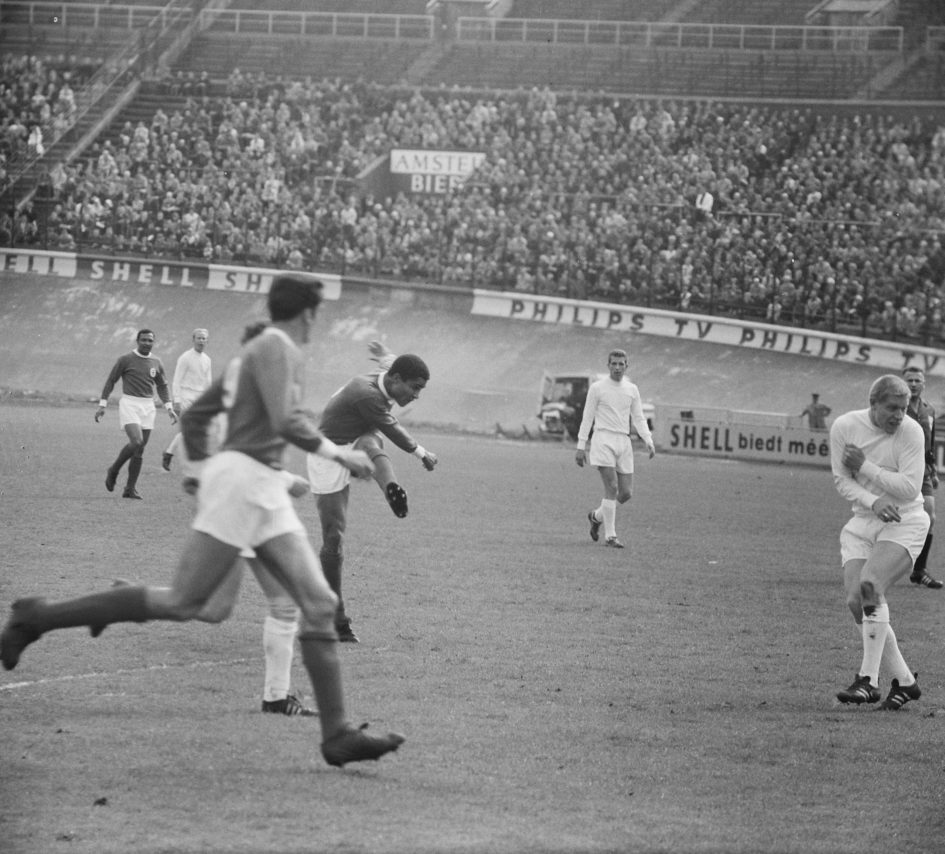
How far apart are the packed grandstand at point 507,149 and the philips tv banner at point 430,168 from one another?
7 centimetres

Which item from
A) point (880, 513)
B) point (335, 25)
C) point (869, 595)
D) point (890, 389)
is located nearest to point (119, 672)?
point (869, 595)

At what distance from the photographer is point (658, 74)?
50281 millimetres

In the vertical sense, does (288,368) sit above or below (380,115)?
below

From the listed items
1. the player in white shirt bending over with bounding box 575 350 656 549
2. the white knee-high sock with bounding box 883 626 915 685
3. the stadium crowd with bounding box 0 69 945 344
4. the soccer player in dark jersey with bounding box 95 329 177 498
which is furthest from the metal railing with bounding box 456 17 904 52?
the white knee-high sock with bounding box 883 626 915 685

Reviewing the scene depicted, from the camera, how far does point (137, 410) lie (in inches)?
781

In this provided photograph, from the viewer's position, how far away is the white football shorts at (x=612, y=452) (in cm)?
1823

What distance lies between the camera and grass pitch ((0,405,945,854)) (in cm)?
647

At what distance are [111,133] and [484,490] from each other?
3086 cm

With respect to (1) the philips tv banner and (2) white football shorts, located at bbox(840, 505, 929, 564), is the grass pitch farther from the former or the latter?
(1) the philips tv banner

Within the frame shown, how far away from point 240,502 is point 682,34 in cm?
4749

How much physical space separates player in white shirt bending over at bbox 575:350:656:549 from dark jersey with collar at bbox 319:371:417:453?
7.31 metres

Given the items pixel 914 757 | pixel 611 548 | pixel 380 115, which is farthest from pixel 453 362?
pixel 914 757

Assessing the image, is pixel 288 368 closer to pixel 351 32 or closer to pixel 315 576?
pixel 315 576

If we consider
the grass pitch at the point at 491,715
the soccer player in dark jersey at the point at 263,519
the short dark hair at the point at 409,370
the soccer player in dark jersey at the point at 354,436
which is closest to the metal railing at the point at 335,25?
the grass pitch at the point at 491,715
